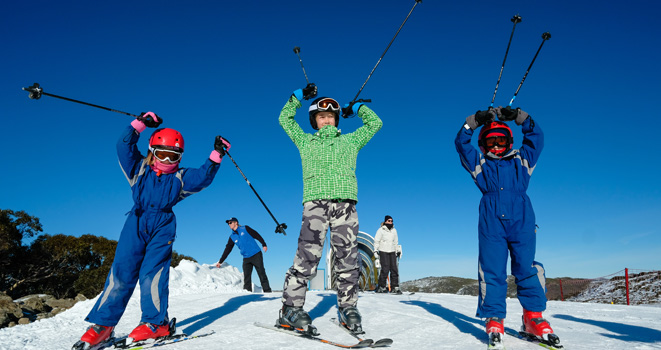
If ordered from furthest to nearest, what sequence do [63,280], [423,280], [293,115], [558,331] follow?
[423,280]
[63,280]
[293,115]
[558,331]

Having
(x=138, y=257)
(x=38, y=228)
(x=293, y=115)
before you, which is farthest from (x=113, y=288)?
(x=38, y=228)

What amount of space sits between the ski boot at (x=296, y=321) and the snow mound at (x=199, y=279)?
4.44 meters

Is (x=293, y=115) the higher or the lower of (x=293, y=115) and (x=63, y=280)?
the higher

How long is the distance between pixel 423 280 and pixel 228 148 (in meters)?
34.7

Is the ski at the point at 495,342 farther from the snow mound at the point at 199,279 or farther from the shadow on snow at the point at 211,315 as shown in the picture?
the snow mound at the point at 199,279

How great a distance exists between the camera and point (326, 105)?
160 inches

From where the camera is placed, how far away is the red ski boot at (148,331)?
128 inches

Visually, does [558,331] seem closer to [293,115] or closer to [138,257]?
[293,115]

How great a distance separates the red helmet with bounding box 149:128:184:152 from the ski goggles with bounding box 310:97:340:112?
126 centimetres

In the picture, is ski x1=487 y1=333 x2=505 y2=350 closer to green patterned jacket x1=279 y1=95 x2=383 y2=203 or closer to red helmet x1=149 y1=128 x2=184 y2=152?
green patterned jacket x1=279 y1=95 x2=383 y2=203

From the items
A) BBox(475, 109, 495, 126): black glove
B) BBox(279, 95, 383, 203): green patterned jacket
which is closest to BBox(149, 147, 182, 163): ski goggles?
BBox(279, 95, 383, 203): green patterned jacket

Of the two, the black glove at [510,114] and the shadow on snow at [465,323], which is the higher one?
the black glove at [510,114]

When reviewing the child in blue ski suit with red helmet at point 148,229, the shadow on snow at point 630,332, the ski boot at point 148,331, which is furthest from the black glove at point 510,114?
the ski boot at point 148,331

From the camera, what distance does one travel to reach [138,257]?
350 centimetres
